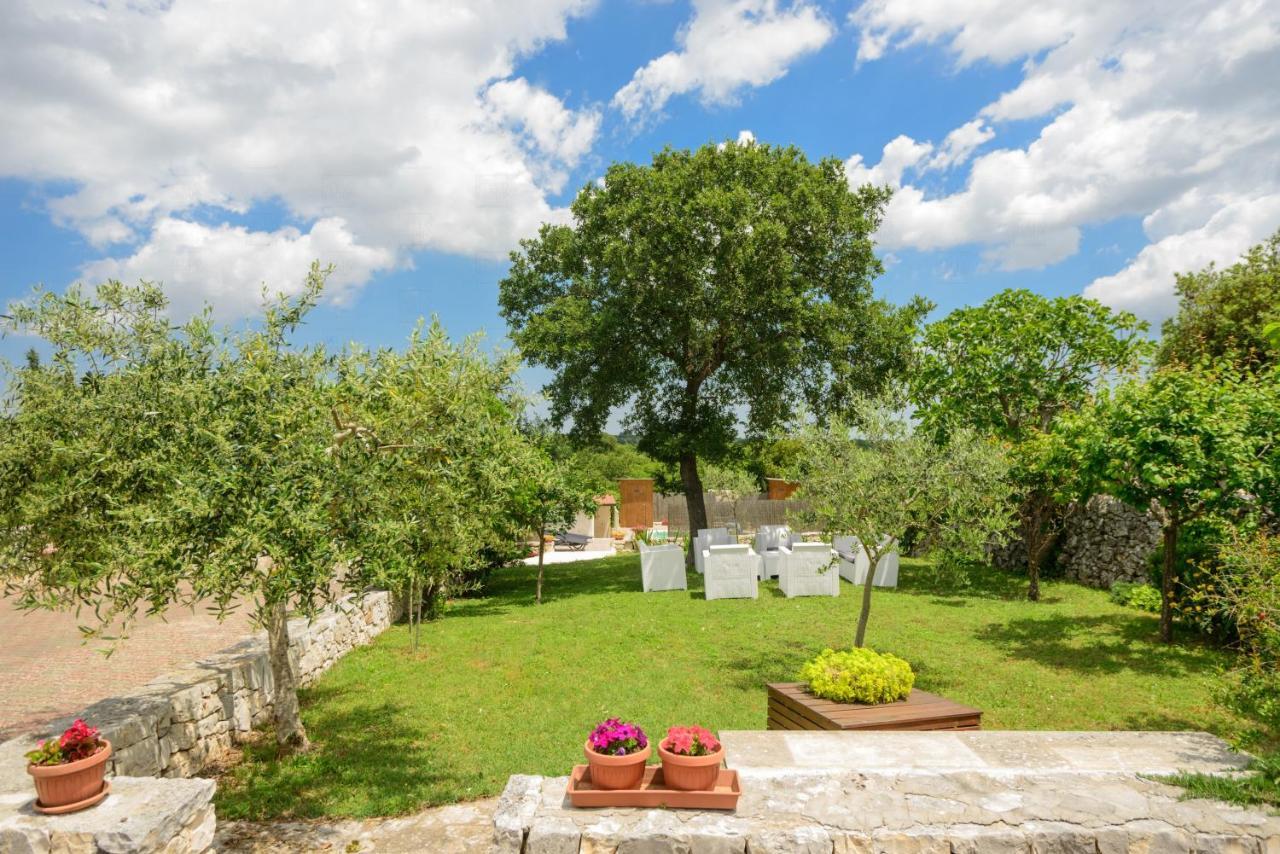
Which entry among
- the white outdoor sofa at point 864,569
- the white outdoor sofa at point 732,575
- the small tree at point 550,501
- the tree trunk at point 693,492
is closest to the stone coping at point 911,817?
the small tree at point 550,501

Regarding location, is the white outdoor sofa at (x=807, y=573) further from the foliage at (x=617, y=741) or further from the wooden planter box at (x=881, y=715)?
the foliage at (x=617, y=741)

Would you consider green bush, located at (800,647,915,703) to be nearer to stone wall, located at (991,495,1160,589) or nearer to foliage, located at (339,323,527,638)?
foliage, located at (339,323,527,638)

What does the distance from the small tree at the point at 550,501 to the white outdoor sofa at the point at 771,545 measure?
5520 millimetres

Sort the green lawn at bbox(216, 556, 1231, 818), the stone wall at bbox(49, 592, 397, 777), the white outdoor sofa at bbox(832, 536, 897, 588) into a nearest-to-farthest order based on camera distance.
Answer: the stone wall at bbox(49, 592, 397, 777)
the green lawn at bbox(216, 556, 1231, 818)
the white outdoor sofa at bbox(832, 536, 897, 588)

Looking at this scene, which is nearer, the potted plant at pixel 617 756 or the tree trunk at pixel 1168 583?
the potted plant at pixel 617 756

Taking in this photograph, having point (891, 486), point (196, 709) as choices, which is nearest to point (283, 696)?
point (196, 709)

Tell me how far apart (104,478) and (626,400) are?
57.2 ft

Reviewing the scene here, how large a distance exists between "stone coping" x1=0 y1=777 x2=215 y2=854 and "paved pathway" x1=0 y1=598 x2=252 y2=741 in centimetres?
517

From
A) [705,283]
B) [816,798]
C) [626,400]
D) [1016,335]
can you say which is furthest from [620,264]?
[816,798]

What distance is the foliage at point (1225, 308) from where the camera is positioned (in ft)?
81.8

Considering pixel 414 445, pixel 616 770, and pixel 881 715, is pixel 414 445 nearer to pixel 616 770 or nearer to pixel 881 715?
pixel 616 770

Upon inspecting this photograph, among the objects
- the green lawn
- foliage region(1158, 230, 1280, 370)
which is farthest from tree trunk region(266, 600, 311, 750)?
foliage region(1158, 230, 1280, 370)

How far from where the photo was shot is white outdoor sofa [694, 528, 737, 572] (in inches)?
887

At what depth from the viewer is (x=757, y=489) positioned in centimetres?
3278
